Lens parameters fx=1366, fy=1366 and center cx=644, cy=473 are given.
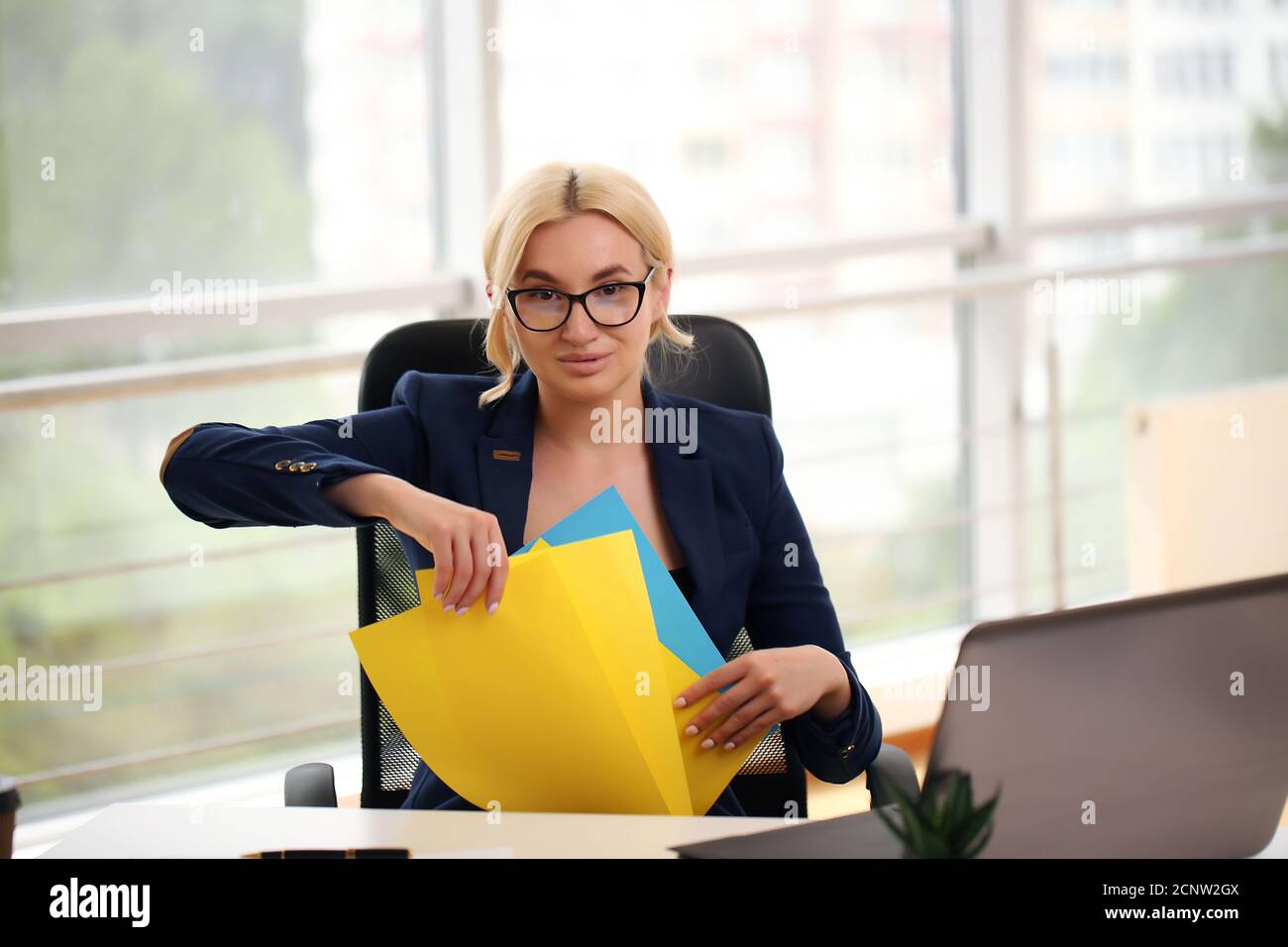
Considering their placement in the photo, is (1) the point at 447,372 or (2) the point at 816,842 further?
(1) the point at 447,372

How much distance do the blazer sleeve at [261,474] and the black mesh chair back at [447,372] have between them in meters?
0.09

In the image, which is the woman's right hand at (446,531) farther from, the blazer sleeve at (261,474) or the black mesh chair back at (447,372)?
the black mesh chair back at (447,372)

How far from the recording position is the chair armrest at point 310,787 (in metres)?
1.23

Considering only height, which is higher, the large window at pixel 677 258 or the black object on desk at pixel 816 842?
the large window at pixel 677 258

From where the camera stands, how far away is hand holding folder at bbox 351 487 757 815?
3.36 ft

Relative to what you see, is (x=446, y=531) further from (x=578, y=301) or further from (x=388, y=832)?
(x=578, y=301)

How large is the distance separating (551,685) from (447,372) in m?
0.58

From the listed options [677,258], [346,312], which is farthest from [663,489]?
[677,258]

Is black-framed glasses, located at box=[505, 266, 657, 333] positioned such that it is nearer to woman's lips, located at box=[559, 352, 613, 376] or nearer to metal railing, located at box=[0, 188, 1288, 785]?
woman's lips, located at box=[559, 352, 613, 376]

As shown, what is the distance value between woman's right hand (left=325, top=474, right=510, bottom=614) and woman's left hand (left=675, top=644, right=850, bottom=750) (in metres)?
Answer: 0.19

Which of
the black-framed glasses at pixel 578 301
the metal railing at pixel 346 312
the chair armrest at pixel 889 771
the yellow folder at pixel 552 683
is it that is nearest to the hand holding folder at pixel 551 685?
the yellow folder at pixel 552 683

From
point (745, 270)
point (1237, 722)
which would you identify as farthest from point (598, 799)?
point (745, 270)

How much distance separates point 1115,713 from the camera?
75cm

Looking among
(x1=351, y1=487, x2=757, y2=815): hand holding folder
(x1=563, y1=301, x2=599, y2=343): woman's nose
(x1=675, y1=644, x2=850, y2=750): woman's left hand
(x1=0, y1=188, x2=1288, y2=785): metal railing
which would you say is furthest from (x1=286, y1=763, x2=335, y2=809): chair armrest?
(x1=0, y1=188, x2=1288, y2=785): metal railing
